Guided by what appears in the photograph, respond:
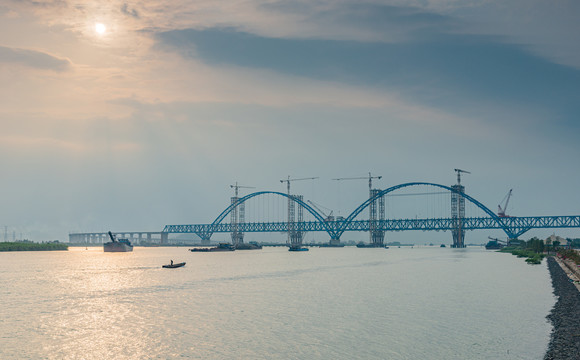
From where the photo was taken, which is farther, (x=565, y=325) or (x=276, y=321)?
(x=276, y=321)

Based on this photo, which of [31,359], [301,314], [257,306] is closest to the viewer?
[31,359]

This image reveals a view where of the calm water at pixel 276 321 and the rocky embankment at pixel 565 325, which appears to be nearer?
the rocky embankment at pixel 565 325

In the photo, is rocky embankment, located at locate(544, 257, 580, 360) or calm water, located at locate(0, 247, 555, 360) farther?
calm water, located at locate(0, 247, 555, 360)

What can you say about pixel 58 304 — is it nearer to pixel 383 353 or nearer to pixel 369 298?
pixel 369 298

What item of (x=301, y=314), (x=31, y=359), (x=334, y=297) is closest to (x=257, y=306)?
(x=301, y=314)

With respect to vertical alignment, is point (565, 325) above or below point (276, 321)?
above

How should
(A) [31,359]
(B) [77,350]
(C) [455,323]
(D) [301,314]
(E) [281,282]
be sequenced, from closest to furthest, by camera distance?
(A) [31,359] < (B) [77,350] < (C) [455,323] < (D) [301,314] < (E) [281,282]

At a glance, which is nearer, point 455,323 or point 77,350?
point 77,350
